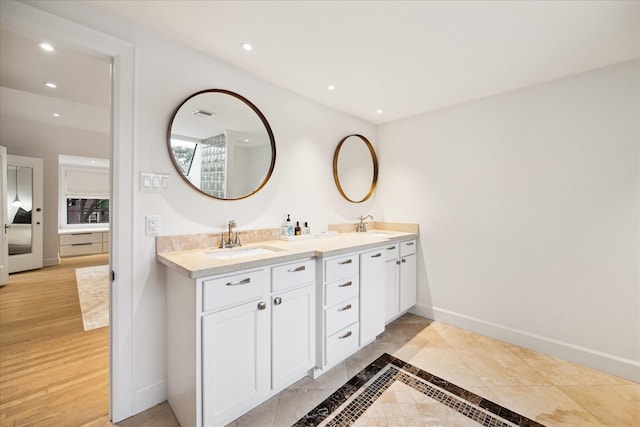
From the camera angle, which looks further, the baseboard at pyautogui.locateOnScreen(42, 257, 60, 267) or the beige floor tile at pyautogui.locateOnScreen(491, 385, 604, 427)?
the baseboard at pyautogui.locateOnScreen(42, 257, 60, 267)

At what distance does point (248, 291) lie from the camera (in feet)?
4.91

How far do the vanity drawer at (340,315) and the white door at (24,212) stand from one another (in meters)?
5.58

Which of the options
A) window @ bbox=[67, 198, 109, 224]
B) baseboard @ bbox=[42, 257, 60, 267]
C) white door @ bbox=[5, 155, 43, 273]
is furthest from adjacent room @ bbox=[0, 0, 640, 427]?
window @ bbox=[67, 198, 109, 224]

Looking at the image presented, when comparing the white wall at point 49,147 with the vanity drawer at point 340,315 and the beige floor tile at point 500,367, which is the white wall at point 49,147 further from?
the beige floor tile at point 500,367

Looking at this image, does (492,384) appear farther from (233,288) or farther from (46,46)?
(46,46)

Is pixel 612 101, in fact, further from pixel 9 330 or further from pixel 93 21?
pixel 9 330

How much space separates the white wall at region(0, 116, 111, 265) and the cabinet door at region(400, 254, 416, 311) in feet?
16.9

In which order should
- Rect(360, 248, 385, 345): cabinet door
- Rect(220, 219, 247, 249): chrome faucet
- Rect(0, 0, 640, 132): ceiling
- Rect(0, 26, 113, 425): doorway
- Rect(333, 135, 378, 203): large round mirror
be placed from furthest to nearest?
Rect(333, 135, 378, 203): large round mirror < Rect(360, 248, 385, 345): cabinet door < Rect(220, 219, 247, 249): chrome faucet < Rect(0, 26, 113, 425): doorway < Rect(0, 0, 640, 132): ceiling

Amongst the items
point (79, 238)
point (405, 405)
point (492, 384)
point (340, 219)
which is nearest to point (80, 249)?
point (79, 238)

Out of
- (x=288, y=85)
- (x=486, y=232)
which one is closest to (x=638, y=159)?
(x=486, y=232)

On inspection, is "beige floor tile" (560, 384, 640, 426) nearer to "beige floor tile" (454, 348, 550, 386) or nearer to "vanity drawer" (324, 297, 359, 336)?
"beige floor tile" (454, 348, 550, 386)

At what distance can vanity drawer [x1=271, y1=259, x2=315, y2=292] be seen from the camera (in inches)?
64.2

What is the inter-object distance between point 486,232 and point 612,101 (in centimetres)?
131

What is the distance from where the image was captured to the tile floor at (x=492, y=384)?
1.56 m
